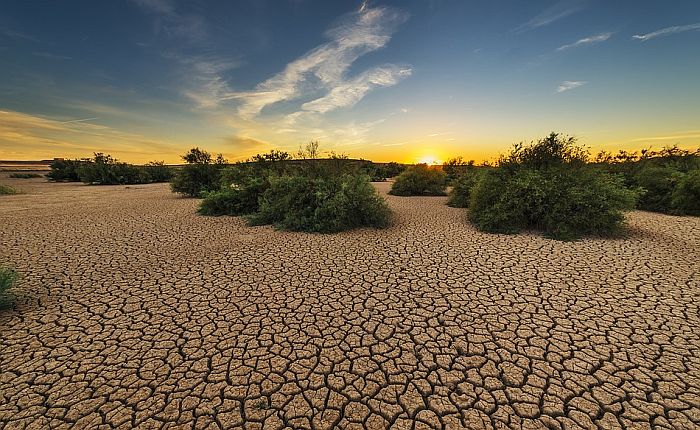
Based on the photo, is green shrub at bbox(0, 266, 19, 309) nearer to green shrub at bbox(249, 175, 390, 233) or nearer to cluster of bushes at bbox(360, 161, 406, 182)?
green shrub at bbox(249, 175, 390, 233)

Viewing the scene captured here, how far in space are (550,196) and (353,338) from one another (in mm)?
7589

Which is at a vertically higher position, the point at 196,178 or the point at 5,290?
the point at 196,178

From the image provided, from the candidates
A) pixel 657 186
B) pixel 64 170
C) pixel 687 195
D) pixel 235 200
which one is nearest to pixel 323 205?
pixel 235 200

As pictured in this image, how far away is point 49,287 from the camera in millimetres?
4492

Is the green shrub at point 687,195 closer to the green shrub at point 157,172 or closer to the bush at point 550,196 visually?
the bush at point 550,196

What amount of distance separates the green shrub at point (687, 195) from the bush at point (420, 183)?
9581 mm

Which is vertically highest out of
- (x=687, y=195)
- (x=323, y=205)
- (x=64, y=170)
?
(x=64, y=170)

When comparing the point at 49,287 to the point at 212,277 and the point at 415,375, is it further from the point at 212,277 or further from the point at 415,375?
the point at 415,375

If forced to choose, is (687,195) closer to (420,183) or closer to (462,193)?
(462,193)

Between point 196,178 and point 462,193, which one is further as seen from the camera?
point 196,178

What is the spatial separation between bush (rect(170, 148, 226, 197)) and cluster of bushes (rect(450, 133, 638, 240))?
14.0 m

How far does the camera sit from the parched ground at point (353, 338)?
2.34 m

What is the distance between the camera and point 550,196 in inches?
312

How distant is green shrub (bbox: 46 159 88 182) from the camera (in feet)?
92.9
